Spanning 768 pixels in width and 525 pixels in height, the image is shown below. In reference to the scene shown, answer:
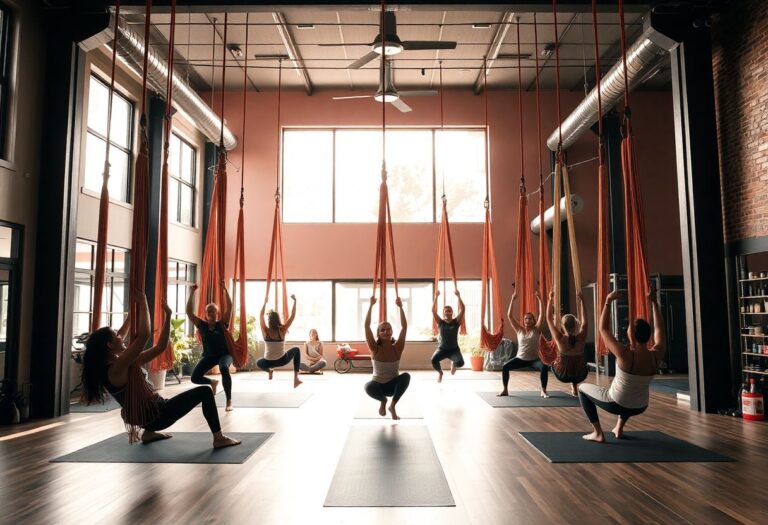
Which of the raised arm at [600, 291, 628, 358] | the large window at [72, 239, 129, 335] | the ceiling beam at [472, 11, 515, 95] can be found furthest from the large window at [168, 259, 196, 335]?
the raised arm at [600, 291, 628, 358]

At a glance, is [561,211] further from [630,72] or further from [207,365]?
[207,365]

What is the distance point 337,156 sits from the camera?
11195 millimetres

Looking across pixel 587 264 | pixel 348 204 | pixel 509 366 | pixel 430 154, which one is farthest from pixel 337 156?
pixel 509 366

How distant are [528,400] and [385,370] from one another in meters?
2.27

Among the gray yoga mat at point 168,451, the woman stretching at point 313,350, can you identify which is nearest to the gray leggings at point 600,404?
the gray yoga mat at point 168,451

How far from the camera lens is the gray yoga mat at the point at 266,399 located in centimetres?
629

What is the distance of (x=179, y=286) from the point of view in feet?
33.1

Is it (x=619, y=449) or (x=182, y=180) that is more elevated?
(x=182, y=180)

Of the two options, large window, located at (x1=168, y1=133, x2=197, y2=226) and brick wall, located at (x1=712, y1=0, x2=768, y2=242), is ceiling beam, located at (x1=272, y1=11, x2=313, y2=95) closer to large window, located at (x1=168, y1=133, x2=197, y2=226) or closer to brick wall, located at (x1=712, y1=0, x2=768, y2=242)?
large window, located at (x1=168, y1=133, x2=197, y2=226)

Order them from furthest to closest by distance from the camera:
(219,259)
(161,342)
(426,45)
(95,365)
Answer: (426,45), (219,259), (161,342), (95,365)

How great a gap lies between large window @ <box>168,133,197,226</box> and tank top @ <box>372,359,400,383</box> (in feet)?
20.4

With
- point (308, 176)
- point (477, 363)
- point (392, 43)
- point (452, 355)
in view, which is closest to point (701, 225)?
point (452, 355)

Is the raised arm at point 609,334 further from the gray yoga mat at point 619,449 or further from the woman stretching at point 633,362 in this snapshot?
the gray yoga mat at point 619,449

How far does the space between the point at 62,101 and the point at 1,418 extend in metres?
3.28
